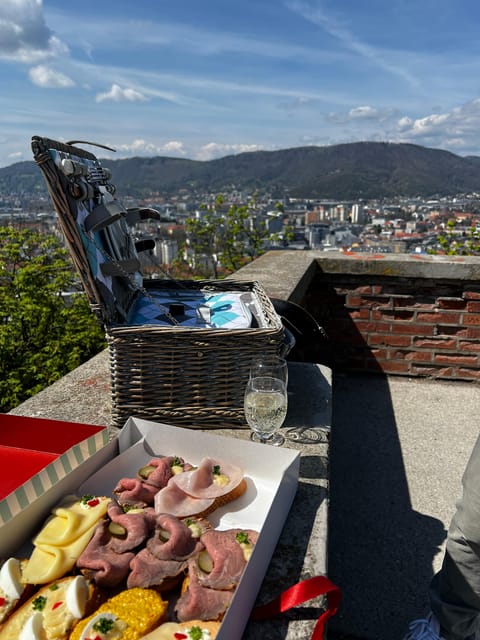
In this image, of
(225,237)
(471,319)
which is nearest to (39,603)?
(471,319)

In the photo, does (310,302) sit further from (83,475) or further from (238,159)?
(238,159)

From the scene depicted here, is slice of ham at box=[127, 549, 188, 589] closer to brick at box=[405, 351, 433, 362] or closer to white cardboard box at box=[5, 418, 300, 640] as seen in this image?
Answer: white cardboard box at box=[5, 418, 300, 640]

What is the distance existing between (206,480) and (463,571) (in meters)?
0.79

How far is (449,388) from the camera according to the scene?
396 centimetres

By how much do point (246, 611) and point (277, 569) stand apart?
0.58 feet

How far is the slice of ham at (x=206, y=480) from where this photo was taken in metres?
1.22

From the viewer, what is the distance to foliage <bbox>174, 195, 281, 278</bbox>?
9148 millimetres

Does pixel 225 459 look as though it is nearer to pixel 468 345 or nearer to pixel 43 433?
pixel 43 433

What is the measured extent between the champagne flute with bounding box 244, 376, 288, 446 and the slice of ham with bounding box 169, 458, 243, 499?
0.68 feet

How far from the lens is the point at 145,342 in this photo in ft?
5.14

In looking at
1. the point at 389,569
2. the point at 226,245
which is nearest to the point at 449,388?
the point at 389,569

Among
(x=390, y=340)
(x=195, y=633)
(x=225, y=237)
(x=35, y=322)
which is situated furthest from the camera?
(x=225, y=237)

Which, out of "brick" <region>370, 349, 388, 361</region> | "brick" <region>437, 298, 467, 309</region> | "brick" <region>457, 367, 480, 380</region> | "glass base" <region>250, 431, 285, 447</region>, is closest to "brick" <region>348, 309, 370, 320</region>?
"brick" <region>370, 349, 388, 361</region>

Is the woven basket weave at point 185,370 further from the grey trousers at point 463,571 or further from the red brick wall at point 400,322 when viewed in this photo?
the red brick wall at point 400,322
